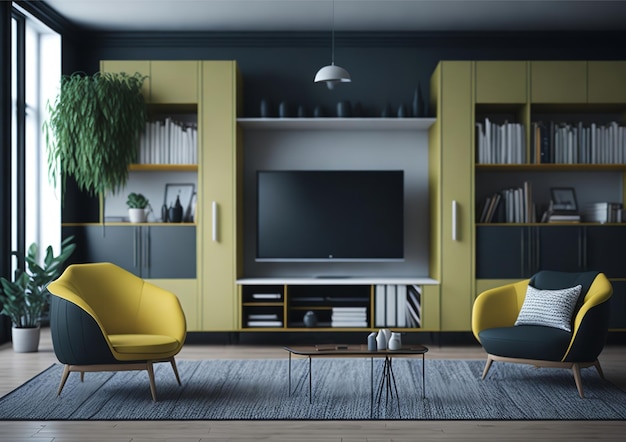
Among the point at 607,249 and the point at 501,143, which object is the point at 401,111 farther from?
the point at 607,249

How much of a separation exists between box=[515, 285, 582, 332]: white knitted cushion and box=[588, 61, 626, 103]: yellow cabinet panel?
6.83 ft

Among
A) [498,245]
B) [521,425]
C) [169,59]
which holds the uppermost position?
→ [169,59]

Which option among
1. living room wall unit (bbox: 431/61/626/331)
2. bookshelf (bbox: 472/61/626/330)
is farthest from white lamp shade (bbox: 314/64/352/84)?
bookshelf (bbox: 472/61/626/330)

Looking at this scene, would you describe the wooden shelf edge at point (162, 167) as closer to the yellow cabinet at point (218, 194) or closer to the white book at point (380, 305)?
the yellow cabinet at point (218, 194)

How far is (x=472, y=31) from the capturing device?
630 centimetres

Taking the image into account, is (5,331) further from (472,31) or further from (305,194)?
(472,31)

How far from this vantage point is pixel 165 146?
5914 mm

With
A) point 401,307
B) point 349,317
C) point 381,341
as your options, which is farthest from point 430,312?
point 381,341

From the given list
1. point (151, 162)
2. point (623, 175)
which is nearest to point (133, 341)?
point (151, 162)

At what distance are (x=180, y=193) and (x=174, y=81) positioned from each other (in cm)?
107

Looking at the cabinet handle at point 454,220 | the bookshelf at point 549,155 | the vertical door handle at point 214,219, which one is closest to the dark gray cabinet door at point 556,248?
the bookshelf at point 549,155

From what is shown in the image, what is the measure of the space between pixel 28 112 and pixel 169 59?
1.37 m

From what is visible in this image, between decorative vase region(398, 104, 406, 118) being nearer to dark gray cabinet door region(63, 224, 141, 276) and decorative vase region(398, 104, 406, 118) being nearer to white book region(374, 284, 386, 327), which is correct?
white book region(374, 284, 386, 327)

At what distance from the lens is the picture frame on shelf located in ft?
20.6
